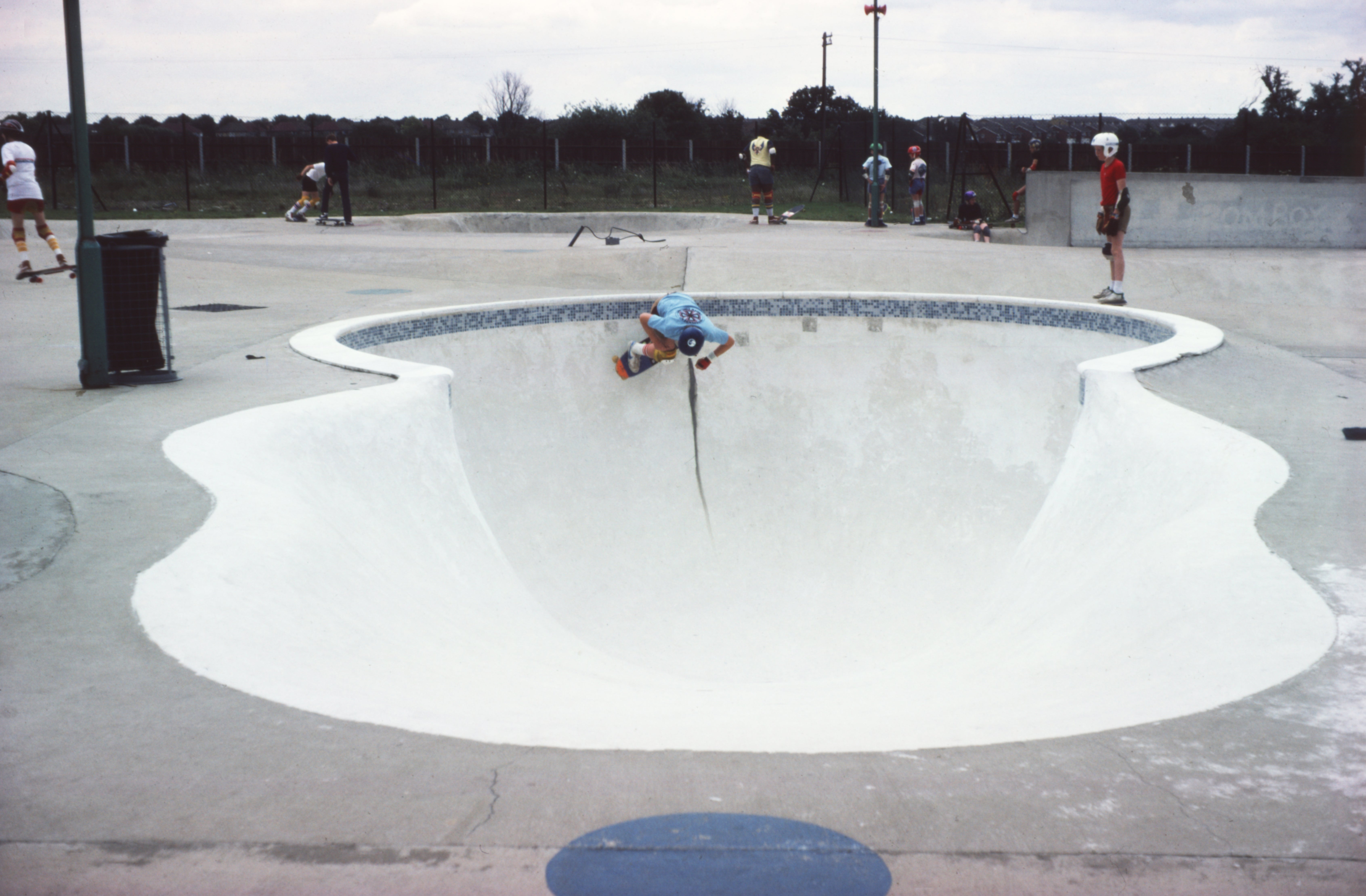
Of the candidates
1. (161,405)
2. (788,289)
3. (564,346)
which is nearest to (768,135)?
(788,289)

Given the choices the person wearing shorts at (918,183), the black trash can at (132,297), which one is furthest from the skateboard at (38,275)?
the person wearing shorts at (918,183)

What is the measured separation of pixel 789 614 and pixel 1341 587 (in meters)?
3.49

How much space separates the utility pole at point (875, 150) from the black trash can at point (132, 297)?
16179 millimetres

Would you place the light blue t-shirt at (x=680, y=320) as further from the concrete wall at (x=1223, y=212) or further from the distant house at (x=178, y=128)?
the distant house at (x=178, y=128)

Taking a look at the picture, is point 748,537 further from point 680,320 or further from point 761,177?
point 761,177

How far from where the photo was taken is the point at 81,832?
2.12 meters

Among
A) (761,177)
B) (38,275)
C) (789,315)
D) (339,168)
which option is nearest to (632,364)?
(789,315)

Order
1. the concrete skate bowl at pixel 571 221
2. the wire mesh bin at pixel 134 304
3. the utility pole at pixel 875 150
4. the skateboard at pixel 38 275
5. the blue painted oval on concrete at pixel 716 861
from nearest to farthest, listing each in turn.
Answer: the blue painted oval on concrete at pixel 716 861 → the wire mesh bin at pixel 134 304 → the skateboard at pixel 38 275 → the utility pole at pixel 875 150 → the concrete skate bowl at pixel 571 221

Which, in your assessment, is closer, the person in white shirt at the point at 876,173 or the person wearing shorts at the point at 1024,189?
the person in white shirt at the point at 876,173

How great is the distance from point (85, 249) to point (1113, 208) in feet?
29.7

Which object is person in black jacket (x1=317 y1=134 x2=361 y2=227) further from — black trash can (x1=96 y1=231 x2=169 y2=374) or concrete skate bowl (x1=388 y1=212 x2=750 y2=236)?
black trash can (x1=96 y1=231 x2=169 y2=374)

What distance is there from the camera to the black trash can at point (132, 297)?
265 inches

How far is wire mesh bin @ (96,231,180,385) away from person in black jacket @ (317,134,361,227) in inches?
605

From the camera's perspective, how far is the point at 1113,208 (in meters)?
10.7
